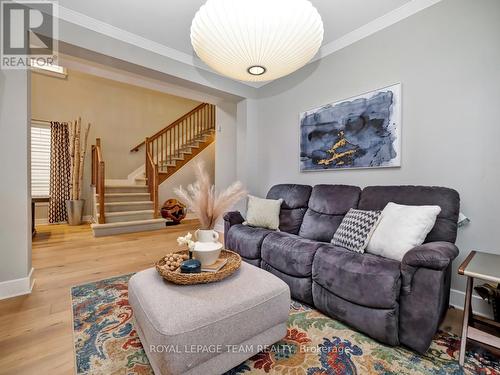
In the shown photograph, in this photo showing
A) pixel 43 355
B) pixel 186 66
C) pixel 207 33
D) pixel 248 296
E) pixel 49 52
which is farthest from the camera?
pixel 186 66

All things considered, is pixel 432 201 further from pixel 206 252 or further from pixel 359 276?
pixel 206 252

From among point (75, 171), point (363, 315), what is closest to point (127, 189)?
point (75, 171)

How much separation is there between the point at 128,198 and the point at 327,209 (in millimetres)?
4215

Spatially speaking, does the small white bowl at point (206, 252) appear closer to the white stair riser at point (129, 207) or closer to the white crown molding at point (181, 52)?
the white crown molding at point (181, 52)

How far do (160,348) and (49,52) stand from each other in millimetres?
2953

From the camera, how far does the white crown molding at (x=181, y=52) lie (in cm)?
212

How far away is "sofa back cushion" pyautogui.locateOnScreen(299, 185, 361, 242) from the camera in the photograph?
7.30 feet

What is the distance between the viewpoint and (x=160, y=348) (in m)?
0.95

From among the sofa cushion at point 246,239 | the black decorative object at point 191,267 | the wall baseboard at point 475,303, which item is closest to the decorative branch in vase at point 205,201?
the black decorative object at point 191,267

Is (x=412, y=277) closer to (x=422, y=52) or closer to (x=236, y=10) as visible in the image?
(x=236, y=10)

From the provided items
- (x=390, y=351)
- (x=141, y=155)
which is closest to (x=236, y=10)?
(x=390, y=351)

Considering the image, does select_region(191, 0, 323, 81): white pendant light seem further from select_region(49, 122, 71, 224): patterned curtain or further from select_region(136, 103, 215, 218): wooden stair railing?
select_region(49, 122, 71, 224): patterned curtain

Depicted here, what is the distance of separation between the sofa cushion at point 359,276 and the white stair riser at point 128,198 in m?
4.41

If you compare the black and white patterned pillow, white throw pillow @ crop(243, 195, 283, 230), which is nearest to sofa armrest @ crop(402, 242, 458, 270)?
the black and white patterned pillow
